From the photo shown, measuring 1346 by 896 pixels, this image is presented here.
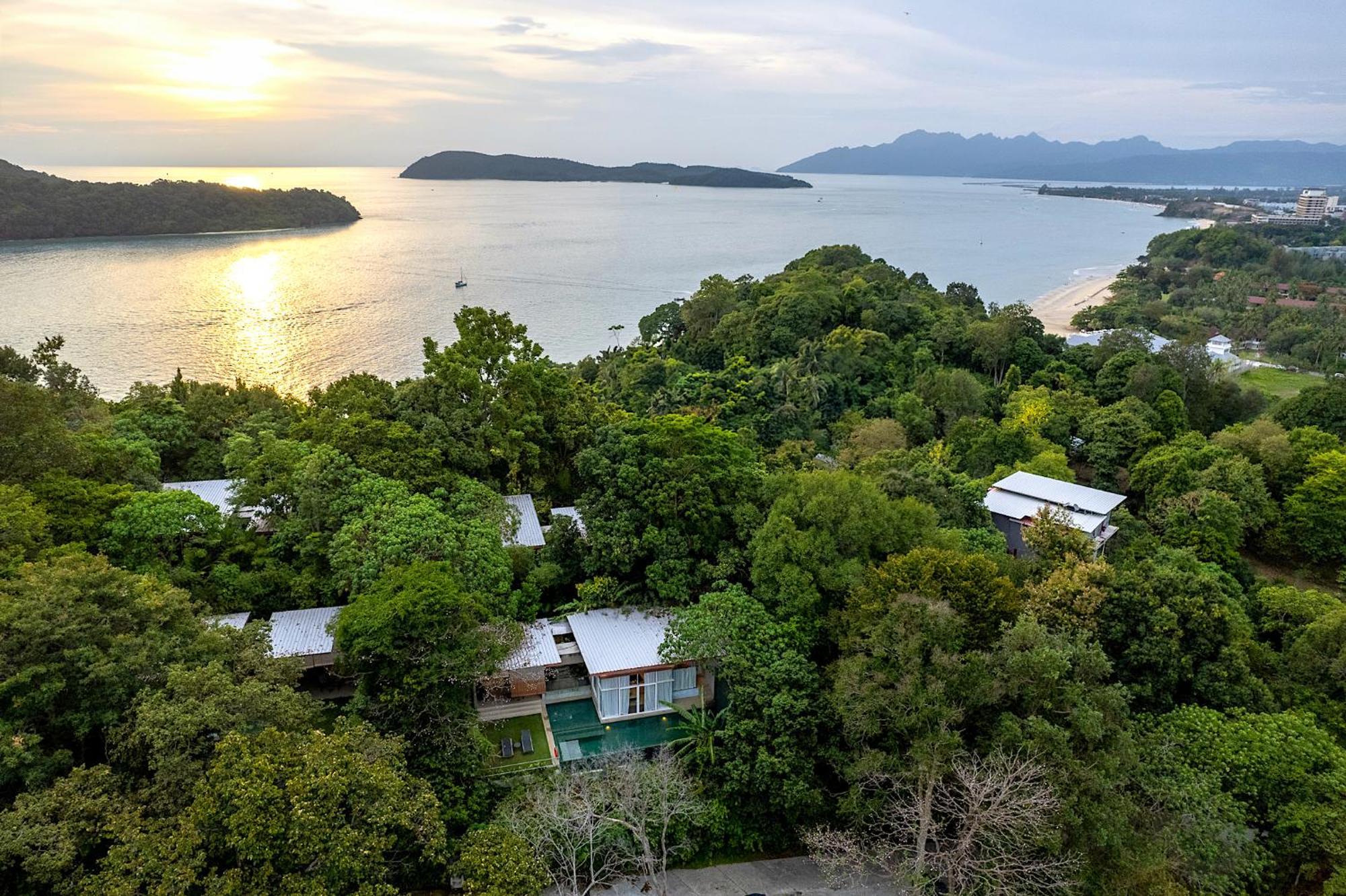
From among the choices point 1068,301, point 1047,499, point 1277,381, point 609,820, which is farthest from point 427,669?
point 1068,301

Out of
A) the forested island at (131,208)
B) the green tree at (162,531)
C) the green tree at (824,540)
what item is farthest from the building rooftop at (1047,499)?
the forested island at (131,208)

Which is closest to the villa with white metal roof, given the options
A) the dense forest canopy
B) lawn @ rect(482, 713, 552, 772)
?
the dense forest canopy

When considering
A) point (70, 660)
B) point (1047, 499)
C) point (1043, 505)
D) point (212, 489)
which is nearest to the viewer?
point (70, 660)

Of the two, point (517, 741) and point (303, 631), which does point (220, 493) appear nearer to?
point (303, 631)

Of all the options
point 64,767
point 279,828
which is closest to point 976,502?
point 279,828

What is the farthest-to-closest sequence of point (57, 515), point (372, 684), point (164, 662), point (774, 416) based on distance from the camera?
1. point (774, 416)
2. point (57, 515)
3. point (372, 684)
4. point (164, 662)

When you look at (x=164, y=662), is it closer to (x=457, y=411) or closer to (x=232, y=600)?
(x=232, y=600)
